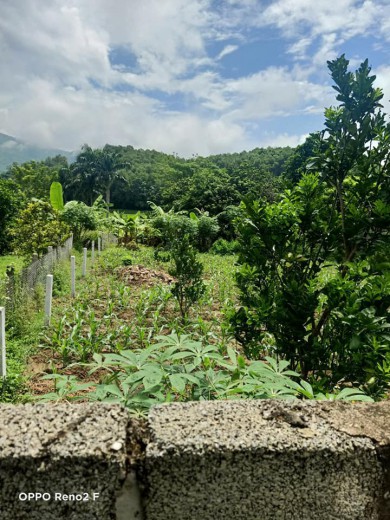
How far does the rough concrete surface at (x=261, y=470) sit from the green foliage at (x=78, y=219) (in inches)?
697

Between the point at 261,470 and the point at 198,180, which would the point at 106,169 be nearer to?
the point at 198,180

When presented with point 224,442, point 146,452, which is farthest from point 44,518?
point 224,442

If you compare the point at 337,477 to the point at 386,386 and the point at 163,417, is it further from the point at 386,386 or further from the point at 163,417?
the point at 386,386

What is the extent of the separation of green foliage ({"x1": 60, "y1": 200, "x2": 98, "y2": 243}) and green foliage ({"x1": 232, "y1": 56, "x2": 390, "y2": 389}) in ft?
52.9

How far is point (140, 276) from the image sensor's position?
11.1m

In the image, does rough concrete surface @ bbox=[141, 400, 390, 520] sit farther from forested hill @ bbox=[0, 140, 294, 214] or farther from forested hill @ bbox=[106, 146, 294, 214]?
forested hill @ bbox=[0, 140, 294, 214]

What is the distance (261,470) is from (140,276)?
33.4 feet

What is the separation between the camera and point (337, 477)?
1.12m

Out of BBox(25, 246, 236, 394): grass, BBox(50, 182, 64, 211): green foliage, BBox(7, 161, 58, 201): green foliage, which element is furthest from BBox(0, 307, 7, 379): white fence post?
BBox(7, 161, 58, 201): green foliage

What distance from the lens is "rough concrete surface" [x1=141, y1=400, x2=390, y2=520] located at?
1072 mm

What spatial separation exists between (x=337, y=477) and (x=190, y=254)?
6.27 m

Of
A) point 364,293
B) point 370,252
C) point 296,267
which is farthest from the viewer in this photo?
point 296,267

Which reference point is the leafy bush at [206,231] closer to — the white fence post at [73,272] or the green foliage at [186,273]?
the white fence post at [73,272]

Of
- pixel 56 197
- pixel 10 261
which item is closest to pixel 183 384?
pixel 10 261
